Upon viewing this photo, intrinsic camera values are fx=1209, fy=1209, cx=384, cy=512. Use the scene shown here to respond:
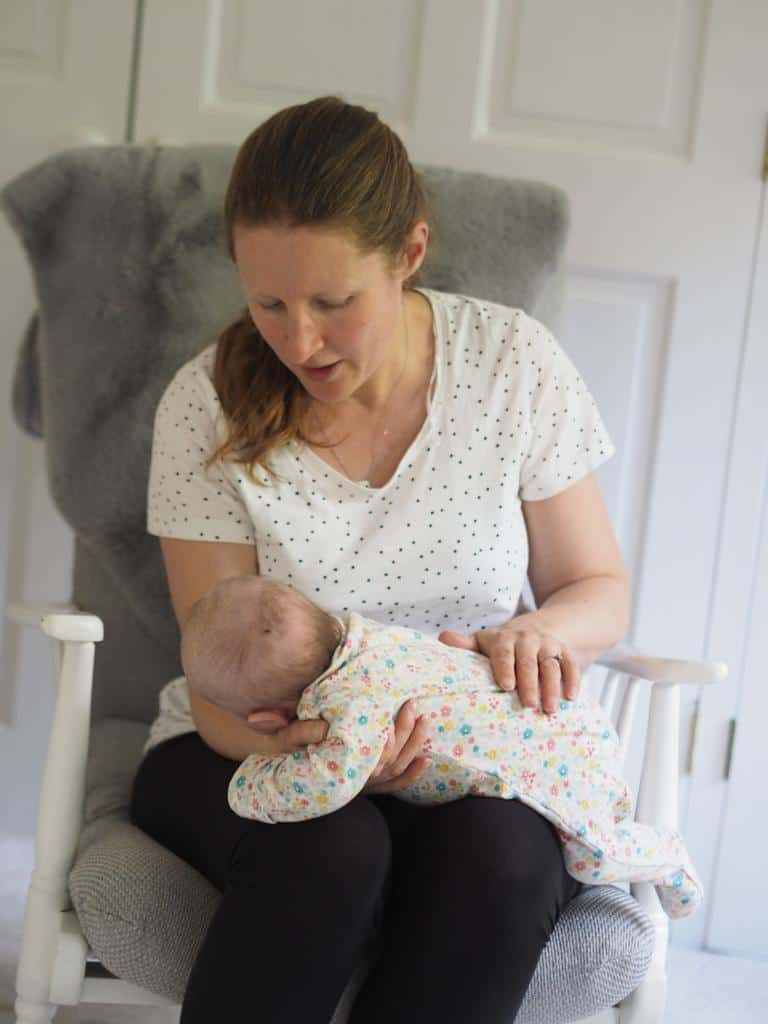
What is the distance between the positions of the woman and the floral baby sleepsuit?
0.02 meters

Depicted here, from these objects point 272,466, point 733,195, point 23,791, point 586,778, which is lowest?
point 23,791

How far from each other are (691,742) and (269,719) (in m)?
1.06

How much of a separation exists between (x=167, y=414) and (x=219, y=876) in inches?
20.2

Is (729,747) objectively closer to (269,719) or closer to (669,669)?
(669,669)

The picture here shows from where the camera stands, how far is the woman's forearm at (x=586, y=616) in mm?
1262

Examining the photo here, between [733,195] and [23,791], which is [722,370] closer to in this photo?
[733,195]

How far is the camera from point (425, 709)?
3.56 feet

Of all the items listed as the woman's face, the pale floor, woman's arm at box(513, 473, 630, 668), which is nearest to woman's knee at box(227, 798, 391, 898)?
woman's arm at box(513, 473, 630, 668)

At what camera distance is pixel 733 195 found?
1.86 m

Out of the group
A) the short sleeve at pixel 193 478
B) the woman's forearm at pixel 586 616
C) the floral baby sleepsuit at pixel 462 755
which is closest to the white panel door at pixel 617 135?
the woman's forearm at pixel 586 616

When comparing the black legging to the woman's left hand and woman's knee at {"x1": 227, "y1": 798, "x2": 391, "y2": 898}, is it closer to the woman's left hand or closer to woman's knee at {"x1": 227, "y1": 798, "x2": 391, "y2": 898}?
woman's knee at {"x1": 227, "y1": 798, "x2": 391, "y2": 898}

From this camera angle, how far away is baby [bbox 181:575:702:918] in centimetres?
107

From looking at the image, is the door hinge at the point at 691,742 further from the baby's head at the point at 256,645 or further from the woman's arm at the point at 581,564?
the baby's head at the point at 256,645

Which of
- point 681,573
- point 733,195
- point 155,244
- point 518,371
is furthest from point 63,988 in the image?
point 733,195
